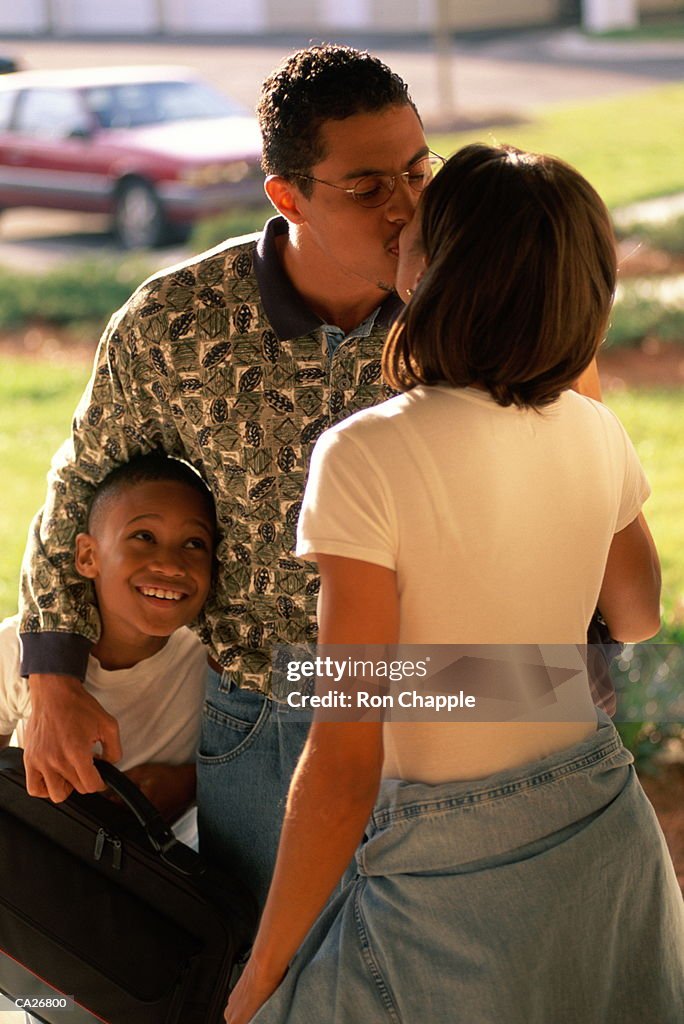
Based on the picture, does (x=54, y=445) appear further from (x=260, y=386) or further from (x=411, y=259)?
(x=411, y=259)

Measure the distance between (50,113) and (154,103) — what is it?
0.82 m

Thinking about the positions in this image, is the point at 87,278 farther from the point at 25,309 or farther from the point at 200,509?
the point at 200,509

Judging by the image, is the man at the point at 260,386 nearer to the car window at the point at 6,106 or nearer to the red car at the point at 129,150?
the red car at the point at 129,150

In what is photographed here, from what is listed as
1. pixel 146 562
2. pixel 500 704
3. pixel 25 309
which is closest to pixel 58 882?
pixel 146 562

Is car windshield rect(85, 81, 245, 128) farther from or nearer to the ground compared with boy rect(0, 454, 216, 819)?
farther from the ground

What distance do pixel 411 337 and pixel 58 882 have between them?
1.10 m

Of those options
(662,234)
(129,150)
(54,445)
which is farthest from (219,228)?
(54,445)

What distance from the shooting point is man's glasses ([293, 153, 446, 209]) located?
6.72 feet

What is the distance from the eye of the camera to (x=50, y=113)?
1102 centimetres

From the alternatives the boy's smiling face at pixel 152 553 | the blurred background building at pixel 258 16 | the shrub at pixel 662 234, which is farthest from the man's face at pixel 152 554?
the blurred background building at pixel 258 16

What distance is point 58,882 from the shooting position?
213 centimetres

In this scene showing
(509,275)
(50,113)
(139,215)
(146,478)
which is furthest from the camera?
(50,113)
